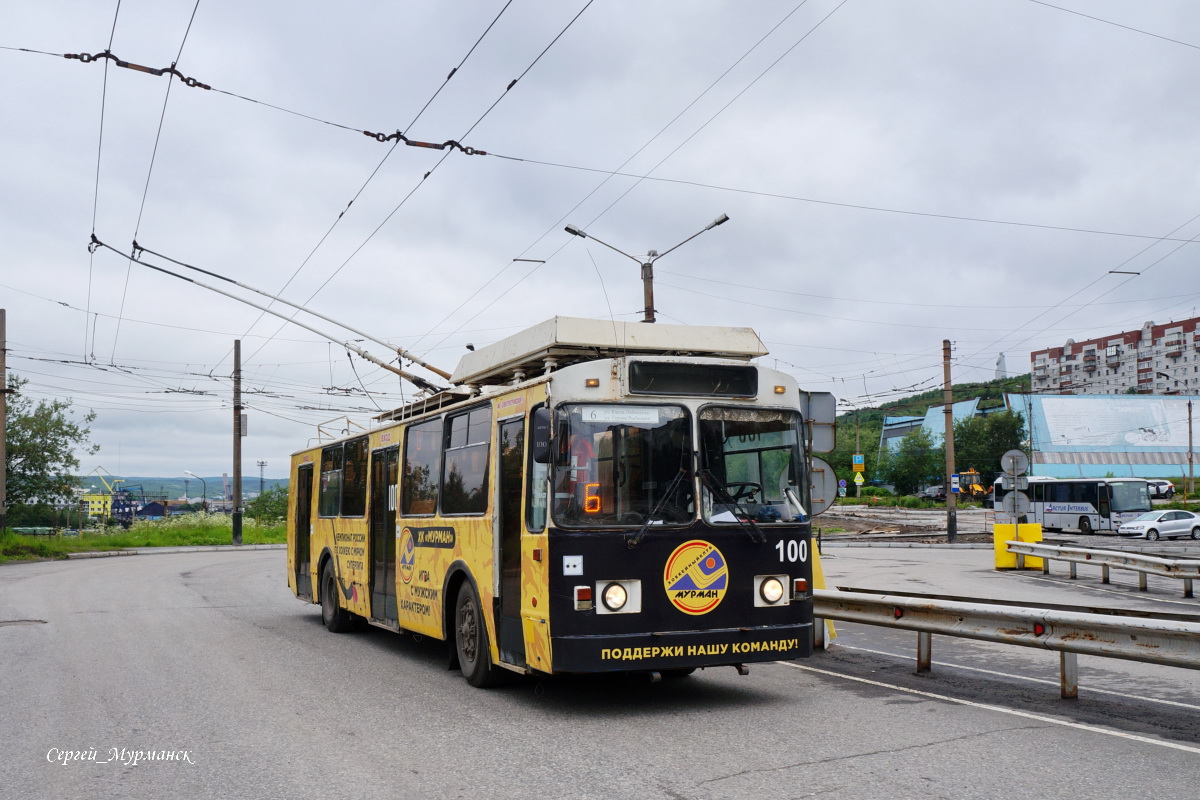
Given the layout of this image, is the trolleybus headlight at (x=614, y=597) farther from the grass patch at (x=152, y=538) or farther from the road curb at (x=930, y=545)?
the grass patch at (x=152, y=538)

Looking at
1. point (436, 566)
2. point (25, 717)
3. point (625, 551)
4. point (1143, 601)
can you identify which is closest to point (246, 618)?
point (436, 566)

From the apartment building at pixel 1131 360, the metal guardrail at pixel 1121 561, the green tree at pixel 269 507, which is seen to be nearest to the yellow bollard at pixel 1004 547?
the metal guardrail at pixel 1121 561

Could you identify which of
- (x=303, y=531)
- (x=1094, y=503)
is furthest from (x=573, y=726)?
(x=1094, y=503)

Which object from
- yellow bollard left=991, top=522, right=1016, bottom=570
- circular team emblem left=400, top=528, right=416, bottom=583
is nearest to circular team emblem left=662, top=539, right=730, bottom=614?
circular team emblem left=400, top=528, right=416, bottom=583

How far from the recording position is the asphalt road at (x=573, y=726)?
5.89 metres

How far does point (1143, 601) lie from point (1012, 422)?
85.4 metres

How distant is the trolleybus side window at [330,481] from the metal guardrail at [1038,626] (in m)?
7.20

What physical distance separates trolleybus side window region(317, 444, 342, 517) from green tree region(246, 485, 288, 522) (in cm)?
4283

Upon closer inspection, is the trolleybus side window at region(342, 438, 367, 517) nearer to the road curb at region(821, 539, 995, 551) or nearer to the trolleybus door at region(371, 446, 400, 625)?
the trolleybus door at region(371, 446, 400, 625)

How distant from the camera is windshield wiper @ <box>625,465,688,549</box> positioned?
26.1 ft

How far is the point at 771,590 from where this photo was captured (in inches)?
330

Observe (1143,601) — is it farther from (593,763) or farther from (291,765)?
(291,765)

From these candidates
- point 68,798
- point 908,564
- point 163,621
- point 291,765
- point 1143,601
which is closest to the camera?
point 68,798

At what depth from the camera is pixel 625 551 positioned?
794cm
